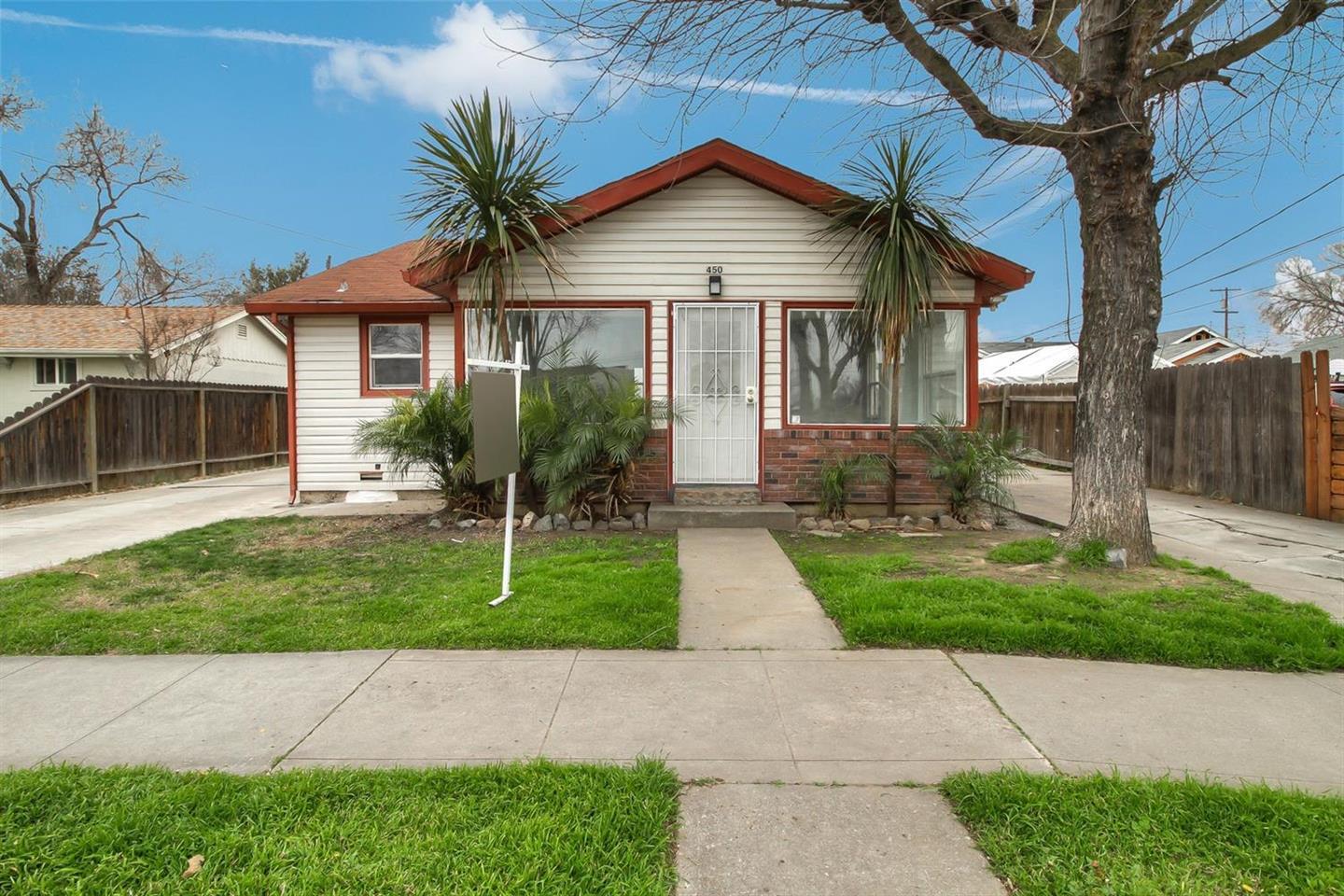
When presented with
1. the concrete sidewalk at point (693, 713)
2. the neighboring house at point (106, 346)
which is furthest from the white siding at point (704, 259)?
the neighboring house at point (106, 346)

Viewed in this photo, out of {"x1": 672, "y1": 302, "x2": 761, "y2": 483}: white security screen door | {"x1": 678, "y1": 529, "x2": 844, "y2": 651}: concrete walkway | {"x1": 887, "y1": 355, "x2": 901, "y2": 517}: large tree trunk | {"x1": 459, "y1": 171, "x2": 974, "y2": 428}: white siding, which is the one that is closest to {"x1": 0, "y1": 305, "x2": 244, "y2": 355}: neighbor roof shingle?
{"x1": 459, "y1": 171, "x2": 974, "y2": 428}: white siding

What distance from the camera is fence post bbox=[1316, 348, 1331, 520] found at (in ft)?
29.2

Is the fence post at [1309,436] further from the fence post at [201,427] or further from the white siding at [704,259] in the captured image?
the fence post at [201,427]

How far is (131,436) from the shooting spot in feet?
43.3

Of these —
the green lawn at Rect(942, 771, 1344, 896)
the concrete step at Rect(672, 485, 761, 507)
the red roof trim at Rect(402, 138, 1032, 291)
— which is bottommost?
the green lawn at Rect(942, 771, 1344, 896)

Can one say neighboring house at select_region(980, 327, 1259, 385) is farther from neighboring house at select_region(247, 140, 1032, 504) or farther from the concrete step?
the concrete step

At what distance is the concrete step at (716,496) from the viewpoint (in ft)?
29.6

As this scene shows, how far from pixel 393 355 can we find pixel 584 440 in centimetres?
443

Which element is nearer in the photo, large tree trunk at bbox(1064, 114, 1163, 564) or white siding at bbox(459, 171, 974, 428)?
large tree trunk at bbox(1064, 114, 1163, 564)

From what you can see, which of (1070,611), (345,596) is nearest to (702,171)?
(345,596)

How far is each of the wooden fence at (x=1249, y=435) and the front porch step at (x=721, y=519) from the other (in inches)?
112

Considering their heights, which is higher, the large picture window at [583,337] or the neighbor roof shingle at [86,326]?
the neighbor roof shingle at [86,326]

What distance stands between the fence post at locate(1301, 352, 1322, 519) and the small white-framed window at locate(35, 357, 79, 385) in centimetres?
2582

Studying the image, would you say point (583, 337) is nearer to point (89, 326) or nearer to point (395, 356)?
point (395, 356)
